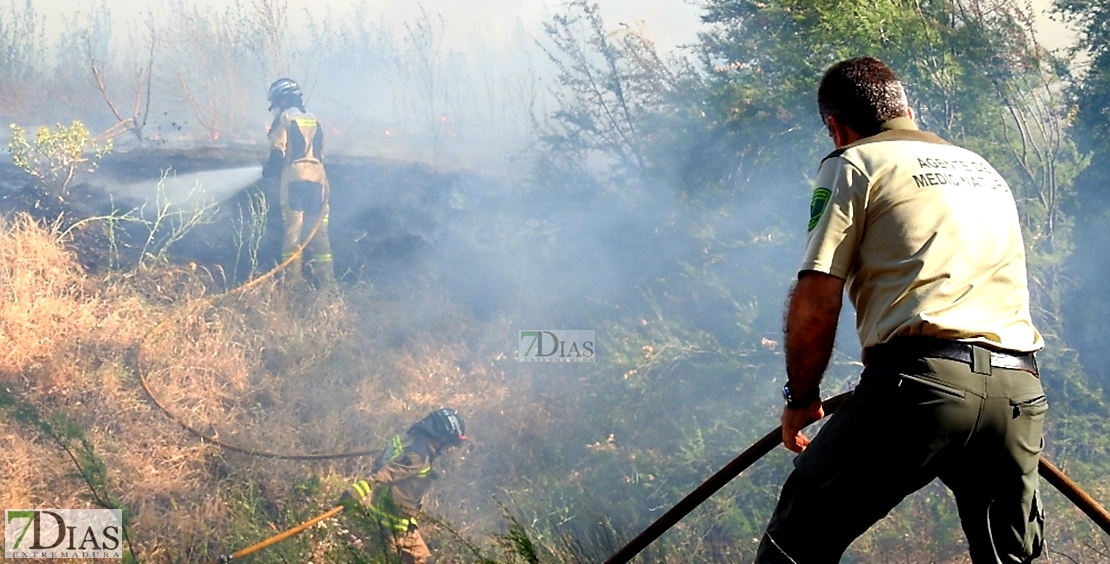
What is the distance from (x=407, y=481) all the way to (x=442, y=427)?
0.40 meters

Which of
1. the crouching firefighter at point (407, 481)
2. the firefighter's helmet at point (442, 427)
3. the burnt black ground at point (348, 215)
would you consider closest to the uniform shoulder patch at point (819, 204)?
the crouching firefighter at point (407, 481)

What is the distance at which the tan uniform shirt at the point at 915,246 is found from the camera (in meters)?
2.01

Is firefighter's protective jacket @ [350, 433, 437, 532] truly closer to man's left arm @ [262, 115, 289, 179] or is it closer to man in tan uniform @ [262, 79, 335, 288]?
man in tan uniform @ [262, 79, 335, 288]

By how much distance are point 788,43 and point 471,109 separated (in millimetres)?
4895

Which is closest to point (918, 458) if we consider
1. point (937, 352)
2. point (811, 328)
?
point (937, 352)

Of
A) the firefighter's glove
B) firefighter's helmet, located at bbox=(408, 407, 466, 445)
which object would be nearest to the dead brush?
the firefighter's glove

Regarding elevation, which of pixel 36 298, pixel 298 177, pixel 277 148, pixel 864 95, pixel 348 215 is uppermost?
pixel 864 95

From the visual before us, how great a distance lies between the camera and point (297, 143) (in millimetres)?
7680

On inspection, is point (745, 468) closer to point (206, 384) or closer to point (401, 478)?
point (401, 478)

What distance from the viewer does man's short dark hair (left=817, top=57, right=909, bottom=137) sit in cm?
222

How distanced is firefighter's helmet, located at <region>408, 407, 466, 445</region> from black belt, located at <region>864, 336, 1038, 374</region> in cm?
379

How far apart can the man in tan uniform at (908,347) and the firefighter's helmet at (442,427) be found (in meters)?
3.59

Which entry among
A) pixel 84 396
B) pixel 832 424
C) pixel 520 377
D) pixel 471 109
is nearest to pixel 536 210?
pixel 520 377

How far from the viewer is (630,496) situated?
6398 mm
